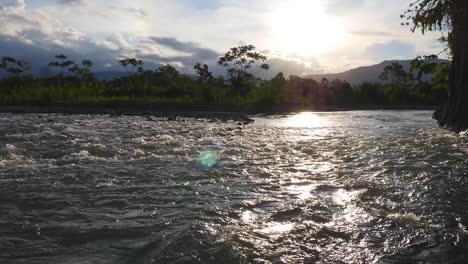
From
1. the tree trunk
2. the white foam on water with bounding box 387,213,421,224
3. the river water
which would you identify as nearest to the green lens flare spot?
the river water

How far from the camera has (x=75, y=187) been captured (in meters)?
6.98

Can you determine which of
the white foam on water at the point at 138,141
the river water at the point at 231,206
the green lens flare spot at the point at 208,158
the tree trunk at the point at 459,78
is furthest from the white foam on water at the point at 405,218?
the tree trunk at the point at 459,78

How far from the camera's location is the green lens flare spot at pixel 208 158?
964cm

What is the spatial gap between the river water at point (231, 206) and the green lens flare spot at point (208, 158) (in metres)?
0.08

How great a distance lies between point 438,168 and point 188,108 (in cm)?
3182

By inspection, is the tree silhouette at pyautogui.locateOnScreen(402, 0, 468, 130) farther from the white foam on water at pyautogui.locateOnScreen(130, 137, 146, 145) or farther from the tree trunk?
the white foam on water at pyautogui.locateOnScreen(130, 137, 146, 145)

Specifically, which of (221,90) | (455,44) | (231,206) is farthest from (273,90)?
(231,206)

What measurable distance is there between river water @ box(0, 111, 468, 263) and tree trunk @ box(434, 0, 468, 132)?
669 centimetres

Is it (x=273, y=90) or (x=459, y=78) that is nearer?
(x=459, y=78)

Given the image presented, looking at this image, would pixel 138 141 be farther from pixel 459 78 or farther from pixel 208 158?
pixel 459 78

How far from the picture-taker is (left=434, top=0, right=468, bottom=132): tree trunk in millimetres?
16247

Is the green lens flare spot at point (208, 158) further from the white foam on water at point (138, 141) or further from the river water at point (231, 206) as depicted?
the white foam on water at point (138, 141)

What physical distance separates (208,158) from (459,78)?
12.8m

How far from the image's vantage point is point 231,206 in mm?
5902
